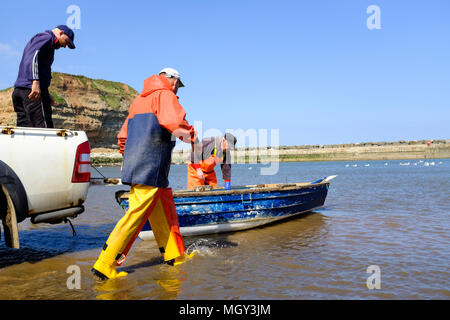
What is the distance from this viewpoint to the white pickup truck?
169 inches

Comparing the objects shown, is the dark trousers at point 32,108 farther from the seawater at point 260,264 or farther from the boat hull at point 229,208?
the seawater at point 260,264

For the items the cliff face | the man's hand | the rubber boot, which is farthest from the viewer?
the cliff face

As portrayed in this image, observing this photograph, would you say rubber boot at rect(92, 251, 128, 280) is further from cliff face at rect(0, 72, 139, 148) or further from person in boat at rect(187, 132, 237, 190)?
cliff face at rect(0, 72, 139, 148)

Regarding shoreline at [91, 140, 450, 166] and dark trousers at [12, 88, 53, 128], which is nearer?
dark trousers at [12, 88, 53, 128]

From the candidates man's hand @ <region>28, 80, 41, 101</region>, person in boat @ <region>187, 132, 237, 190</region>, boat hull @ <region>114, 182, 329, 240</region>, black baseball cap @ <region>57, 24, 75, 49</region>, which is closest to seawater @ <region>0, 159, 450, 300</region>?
boat hull @ <region>114, 182, 329, 240</region>

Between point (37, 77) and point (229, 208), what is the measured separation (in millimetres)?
4204

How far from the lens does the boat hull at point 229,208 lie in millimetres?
6883

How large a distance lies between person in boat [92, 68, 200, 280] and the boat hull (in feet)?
6.10

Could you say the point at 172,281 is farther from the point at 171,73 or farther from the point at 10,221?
the point at 171,73

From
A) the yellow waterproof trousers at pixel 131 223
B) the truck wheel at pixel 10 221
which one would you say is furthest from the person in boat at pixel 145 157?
the truck wheel at pixel 10 221

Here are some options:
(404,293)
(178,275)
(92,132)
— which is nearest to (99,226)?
(178,275)

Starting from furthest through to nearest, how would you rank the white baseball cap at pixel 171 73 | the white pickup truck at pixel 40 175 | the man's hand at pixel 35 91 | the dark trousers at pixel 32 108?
the dark trousers at pixel 32 108
the man's hand at pixel 35 91
the white baseball cap at pixel 171 73
the white pickup truck at pixel 40 175

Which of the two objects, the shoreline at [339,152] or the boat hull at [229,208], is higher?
the shoreline at [339,152]

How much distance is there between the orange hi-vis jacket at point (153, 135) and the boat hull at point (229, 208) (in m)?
1.91
